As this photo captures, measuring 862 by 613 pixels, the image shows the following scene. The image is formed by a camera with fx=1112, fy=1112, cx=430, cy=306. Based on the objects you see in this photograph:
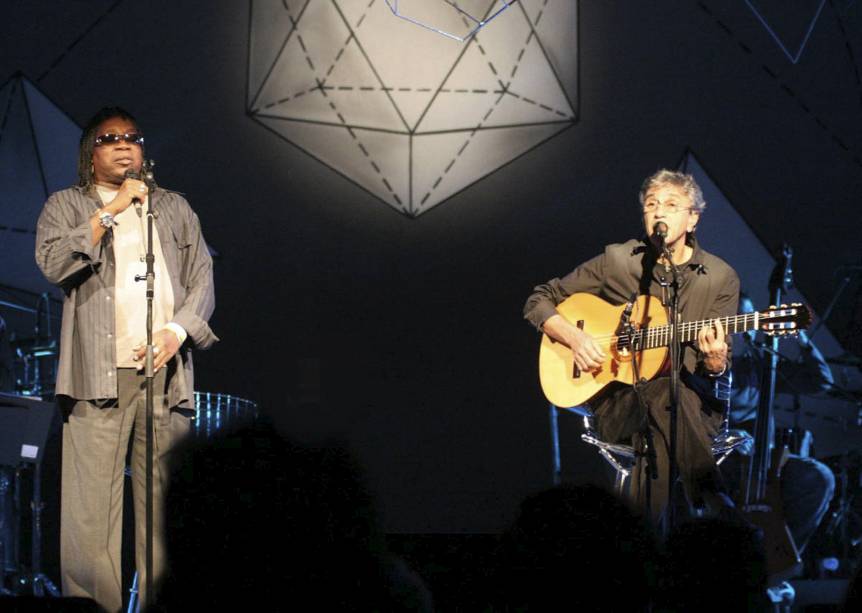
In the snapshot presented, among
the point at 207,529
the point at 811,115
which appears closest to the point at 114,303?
the point at 207,529

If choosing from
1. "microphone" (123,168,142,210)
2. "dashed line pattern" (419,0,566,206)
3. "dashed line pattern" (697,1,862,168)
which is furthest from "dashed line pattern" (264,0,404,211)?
"microphone" (123,168,142,210)

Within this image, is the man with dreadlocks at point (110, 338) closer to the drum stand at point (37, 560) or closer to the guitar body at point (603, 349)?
the drum stand at point (37, 560)

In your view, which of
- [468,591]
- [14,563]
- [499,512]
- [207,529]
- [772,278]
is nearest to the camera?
[207,529]

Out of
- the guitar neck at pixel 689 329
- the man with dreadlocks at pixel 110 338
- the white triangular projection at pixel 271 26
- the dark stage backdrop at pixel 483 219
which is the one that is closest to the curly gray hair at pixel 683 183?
the guitar neck at pixel 689 329

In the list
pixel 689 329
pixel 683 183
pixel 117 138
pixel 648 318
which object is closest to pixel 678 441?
pixel 689 329

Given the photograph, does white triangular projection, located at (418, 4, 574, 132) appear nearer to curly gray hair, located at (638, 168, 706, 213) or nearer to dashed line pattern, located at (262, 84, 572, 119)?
dashed line pattern, located at (262, 84, 572, 119)

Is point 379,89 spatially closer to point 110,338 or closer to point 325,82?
point 325,82

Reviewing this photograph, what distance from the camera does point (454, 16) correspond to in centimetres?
683

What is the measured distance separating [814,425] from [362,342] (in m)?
2.93

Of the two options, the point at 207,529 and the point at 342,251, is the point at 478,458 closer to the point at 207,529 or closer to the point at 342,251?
the point at 342,251

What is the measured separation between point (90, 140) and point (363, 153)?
2.74 m

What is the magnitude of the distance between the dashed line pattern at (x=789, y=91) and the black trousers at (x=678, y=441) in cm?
293

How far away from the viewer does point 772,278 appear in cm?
607

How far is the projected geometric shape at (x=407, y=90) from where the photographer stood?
6797 millimetres
